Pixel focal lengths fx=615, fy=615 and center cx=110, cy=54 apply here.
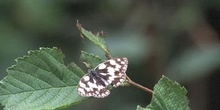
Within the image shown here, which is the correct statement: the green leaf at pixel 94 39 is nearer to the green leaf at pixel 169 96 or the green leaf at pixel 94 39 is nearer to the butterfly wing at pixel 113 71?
the butterfly wing at pixel 113 71

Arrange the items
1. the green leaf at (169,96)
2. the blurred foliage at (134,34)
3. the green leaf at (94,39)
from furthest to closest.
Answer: the blurred foliage at (134,34)
the green leaf at (94,39)
the green leaf at (169,96)

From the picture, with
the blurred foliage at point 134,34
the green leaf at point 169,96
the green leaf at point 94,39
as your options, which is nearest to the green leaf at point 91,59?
the green leaf at point 94,39

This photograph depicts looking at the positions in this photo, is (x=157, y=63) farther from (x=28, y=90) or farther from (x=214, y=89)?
(x=28, y=90)

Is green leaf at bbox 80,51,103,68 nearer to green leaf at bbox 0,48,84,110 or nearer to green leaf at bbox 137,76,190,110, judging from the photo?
green leaf at bbox 0,48,84,110

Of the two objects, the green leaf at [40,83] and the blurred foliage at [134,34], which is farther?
the blurred foliage at [134,34]

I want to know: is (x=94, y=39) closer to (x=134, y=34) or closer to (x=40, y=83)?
(x=40, y=83)

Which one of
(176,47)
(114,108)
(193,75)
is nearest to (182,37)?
(176,47)

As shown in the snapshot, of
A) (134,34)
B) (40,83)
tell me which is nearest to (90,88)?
(40,83)
